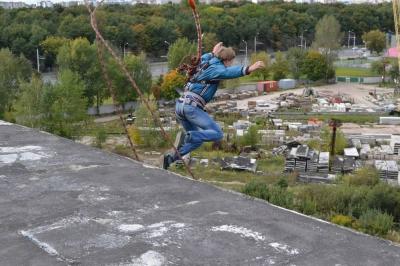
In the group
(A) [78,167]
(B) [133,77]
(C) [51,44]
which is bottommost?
(A) [78,167]

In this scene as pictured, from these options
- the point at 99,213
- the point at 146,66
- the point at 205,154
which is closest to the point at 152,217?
the point at 99,213

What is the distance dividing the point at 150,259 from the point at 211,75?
2957 millimetres

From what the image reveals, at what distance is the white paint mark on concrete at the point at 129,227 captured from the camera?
402 cm

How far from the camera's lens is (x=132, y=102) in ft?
123

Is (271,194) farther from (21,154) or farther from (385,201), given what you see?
(21,154)

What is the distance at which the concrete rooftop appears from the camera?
3578 millimetres

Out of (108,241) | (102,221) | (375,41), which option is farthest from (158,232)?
(375,41)

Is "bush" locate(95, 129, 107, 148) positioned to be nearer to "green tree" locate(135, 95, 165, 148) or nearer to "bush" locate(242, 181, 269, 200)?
"green tree" locate(135, 95, 165, 148)

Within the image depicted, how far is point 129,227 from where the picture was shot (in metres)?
4.07

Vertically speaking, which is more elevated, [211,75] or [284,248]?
[211,75]

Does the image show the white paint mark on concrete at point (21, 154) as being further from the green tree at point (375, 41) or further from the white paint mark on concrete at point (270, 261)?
the green tree at point (375, 41)

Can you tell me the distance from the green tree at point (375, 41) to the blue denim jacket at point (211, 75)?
194 ft

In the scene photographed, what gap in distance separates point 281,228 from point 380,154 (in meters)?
22.4

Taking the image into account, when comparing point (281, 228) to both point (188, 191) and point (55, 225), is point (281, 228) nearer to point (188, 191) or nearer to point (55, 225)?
point (188, 191)
